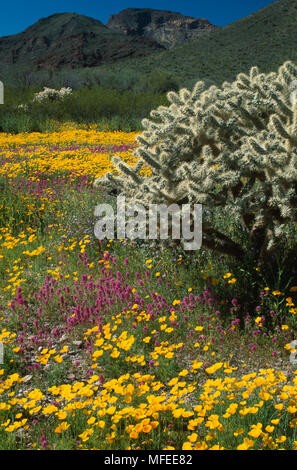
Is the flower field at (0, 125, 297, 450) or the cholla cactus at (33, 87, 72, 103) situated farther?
the cholla cactus at (33, 87, 72, 103)

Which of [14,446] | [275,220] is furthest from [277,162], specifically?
Result: [14,446]

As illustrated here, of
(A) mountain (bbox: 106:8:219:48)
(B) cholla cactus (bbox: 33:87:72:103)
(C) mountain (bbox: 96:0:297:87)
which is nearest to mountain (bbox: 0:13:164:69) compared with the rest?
(C) mountain (bbox: 96:0:297:87)

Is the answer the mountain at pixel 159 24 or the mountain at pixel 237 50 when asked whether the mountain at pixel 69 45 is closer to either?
the mountain at pixel 237 50

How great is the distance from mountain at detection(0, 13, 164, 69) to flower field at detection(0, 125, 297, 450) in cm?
5985

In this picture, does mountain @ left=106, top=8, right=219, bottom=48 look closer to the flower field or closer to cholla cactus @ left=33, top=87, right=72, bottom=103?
cholla cactus @ left=33, top=87, right=72, bottom=103

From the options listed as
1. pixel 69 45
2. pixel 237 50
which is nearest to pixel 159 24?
pixel 69 45

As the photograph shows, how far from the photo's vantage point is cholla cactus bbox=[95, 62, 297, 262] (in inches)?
159

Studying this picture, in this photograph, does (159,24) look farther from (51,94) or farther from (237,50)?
(51,94)

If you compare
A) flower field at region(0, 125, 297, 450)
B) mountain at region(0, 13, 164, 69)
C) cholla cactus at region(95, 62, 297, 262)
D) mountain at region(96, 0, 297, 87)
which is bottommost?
flower field at region(0, 125, 297, 450)

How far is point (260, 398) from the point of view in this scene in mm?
2914

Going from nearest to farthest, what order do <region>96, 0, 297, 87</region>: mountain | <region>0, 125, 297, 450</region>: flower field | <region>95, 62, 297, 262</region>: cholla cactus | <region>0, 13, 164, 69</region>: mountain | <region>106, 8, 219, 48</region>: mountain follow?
1. <region>0, 125, 297, 450</region>: flower field
2. <region>95, 62, 297, 262</region>: cholla cactus
3. <region>96, 0, 297, 87</region>: mountain
4. <region>0, 13, 164, 69</region>: mountain
5. <region>106, 8, 219, 48</region>: mountain

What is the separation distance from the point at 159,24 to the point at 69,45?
212 ft

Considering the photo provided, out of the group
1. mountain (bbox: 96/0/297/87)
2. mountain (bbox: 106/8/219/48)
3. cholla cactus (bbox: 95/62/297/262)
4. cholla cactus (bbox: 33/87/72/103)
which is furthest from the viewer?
Answer: mountain (bbox: 106/8/219/48)

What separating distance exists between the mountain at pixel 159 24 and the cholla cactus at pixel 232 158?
12548cm
